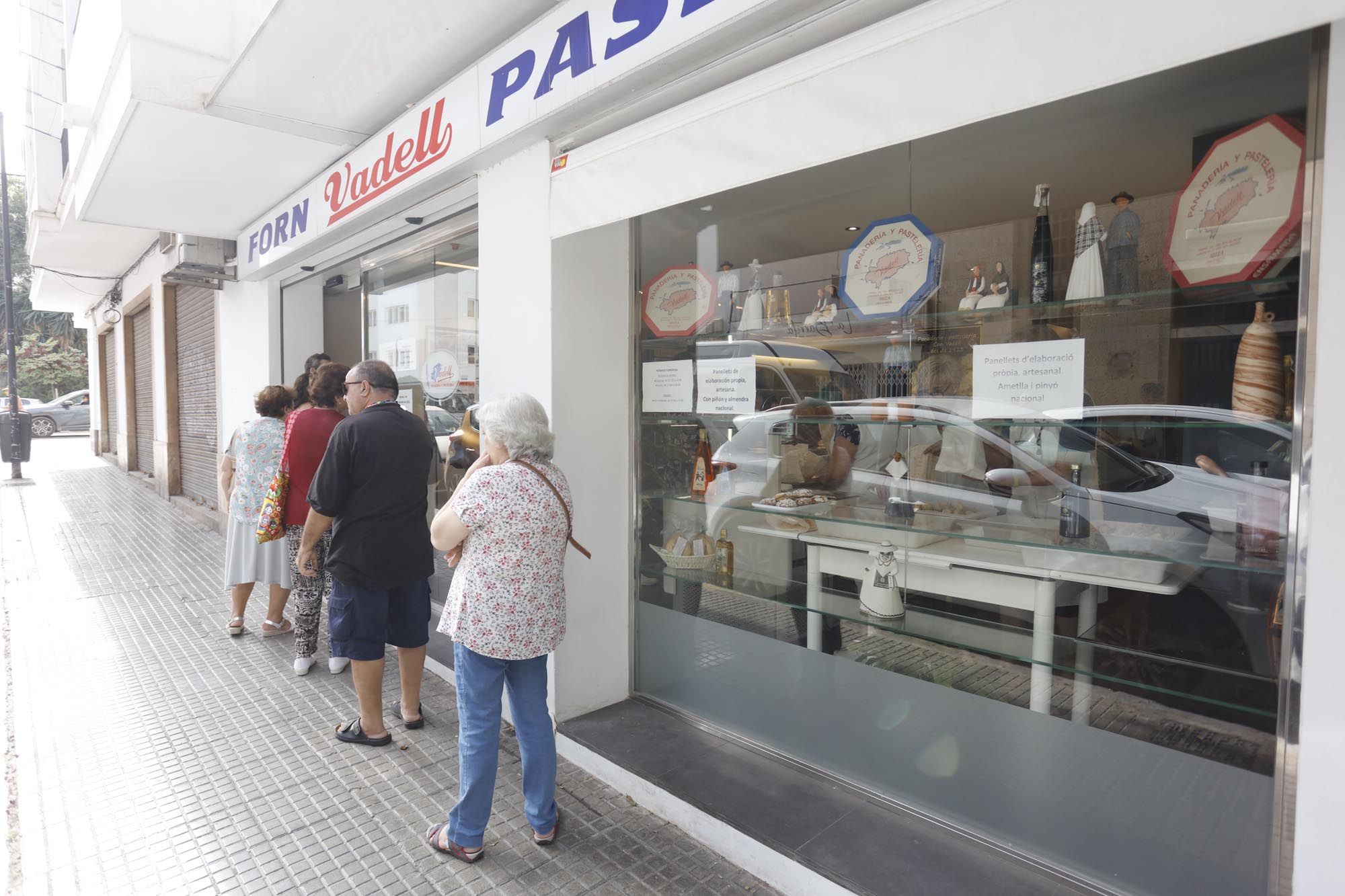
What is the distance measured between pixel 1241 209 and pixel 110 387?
21870 millimetres

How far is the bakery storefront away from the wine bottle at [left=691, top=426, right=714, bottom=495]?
0.6 inches

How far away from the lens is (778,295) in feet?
11.5

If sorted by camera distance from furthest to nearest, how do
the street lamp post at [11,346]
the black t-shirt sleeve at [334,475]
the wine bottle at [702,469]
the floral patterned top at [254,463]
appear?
the street lamp post at [11,346] < the floral patterned top at [254,463] < the wine bottle at [702,469] < the black t-shirt sleeve at [334,475]

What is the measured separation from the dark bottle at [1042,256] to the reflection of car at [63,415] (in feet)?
108

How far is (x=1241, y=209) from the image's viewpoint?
209 centimetres

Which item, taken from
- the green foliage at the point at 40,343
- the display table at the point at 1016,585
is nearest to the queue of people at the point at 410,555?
the display table at the point at 1016,585

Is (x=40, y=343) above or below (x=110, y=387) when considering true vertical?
above

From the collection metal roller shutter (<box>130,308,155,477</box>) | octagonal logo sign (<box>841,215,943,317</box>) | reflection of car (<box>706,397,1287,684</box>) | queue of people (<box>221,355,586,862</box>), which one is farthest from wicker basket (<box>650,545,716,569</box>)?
metal roller shutter (<box>130,308,155,477</box>)

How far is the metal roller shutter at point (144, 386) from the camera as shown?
43.6ft

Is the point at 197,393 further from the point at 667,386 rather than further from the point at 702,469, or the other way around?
the point at 702,469

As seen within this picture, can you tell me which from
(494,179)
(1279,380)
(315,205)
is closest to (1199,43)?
(1279,380)

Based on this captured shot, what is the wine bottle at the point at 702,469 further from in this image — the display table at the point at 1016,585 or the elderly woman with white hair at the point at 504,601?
the elderly woman with white hair at the point at 504,601

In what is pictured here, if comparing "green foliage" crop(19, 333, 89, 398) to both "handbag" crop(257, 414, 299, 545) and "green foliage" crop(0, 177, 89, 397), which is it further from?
"handbag" crop(257, 414, 299, 545)

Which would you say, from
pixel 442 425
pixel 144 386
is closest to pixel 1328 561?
pixel 442 425
